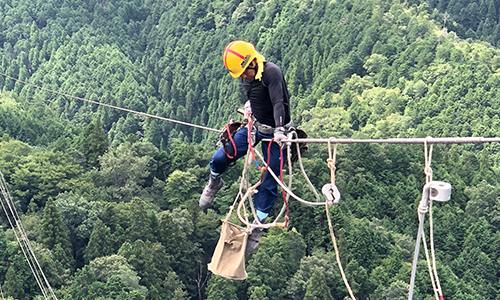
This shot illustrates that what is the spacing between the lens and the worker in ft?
49.9

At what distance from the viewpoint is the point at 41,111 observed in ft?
366

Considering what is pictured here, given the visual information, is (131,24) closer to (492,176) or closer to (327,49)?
(327,49)

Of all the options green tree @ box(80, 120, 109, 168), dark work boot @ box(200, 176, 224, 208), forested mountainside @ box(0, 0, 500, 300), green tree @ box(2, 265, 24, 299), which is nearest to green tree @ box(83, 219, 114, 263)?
forested mountainside @ box(0, 0, 500, 300)

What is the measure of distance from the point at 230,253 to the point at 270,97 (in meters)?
2.53

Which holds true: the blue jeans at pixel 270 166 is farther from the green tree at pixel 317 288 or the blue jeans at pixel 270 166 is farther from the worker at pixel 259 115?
the green tree at pixel 317 288

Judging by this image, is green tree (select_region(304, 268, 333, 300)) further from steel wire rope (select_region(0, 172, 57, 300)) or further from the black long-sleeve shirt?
the black long-sleeve shirt

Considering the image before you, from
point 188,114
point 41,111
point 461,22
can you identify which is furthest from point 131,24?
point 41,111

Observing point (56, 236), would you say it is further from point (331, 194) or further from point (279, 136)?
point (331, 194)

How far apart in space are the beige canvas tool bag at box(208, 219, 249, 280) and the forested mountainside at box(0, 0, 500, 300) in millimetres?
43134

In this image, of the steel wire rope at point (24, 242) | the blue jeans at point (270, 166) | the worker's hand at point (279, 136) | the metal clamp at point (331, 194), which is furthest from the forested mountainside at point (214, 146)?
the metal clamp at point (331, 194)

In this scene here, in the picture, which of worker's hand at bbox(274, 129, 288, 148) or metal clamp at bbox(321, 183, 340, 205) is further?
worker's hand at bbox(274, 129, 288, 148)

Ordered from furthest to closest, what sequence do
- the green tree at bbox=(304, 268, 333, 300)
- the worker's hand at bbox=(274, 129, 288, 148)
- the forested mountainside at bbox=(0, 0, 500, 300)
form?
the forested mountainside at bbox=(0, 0, 500, 300) < the green tree at bbox=(304, 268, 333, 300) < the worker's hand at bbox=(274, 129, 288, 148)

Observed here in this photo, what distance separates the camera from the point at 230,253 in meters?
16.1

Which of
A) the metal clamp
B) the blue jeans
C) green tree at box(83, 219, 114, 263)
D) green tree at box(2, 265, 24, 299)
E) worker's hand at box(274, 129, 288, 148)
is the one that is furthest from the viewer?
green tree at box(83, 219, 114, 263)
